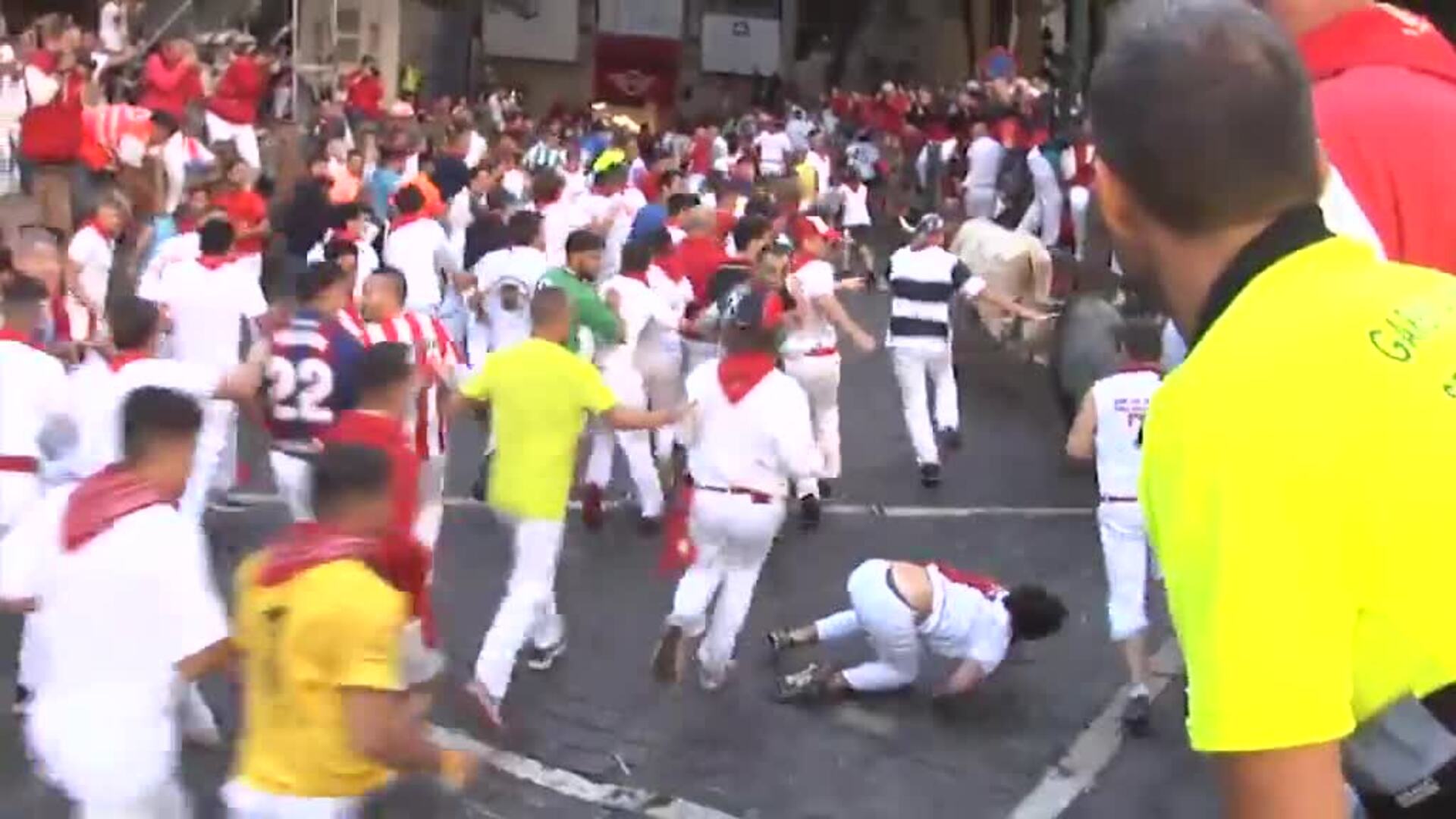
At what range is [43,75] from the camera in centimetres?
1655

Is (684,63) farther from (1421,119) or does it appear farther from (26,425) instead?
(1421,119)

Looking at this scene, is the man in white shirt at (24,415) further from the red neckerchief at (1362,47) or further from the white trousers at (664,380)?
the red neckerchief at (1362,47)

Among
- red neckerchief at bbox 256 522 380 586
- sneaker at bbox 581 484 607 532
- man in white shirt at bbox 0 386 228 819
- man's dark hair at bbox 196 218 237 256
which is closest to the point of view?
red neckerchief at bbox 256 522 380 586

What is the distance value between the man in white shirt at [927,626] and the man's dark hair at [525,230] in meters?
3.87

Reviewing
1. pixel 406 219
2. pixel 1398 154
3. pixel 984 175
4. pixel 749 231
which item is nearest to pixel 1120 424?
pixel 749 231

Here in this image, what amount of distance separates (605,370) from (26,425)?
4115mm

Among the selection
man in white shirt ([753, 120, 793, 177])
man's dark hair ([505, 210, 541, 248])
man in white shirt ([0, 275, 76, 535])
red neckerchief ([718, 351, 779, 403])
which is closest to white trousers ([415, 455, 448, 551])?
red neckerchief ([718, 351, 779, 403])

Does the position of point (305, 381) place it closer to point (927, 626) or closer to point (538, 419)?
point (538, 419)

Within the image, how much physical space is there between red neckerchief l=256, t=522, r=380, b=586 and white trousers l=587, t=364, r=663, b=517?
243 inches

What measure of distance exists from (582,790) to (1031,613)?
84.9 inches

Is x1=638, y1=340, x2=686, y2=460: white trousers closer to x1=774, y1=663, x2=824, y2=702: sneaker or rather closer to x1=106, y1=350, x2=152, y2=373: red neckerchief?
x1=774, y1=663, x2=824, y2=702: sneaker

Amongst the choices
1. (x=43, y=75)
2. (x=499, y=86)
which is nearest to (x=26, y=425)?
(x=43, y=75)

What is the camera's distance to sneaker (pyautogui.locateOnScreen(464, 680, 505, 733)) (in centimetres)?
737

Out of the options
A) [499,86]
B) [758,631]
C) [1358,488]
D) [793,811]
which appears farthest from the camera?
[499,86]
